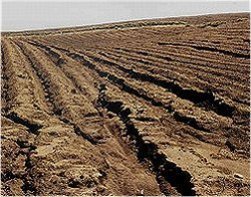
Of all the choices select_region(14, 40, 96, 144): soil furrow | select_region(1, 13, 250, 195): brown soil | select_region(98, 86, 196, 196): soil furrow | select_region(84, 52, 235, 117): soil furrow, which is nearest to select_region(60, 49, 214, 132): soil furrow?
select_region(1, 13, 250, 195): brown soil

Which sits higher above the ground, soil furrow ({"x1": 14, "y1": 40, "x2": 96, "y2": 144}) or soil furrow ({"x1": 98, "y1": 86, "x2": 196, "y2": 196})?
soil furrow ({"x1": 14, "y1": 40, "x2": 96, "y2": 144})

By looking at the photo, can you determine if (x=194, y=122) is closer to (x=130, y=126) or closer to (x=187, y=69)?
(x=130, y=126)

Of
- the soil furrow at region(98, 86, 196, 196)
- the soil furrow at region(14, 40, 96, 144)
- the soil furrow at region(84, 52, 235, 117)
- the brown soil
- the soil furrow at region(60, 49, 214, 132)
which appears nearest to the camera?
the soil furrow at region(98, 86, 196, 196)

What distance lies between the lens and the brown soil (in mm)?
10023

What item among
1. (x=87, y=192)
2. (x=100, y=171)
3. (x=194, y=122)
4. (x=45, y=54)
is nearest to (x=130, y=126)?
(x=194, y=122)

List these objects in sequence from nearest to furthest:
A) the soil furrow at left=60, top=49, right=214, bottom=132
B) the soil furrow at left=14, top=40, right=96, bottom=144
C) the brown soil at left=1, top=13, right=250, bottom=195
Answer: the brown soil at left=1, top=13, right=250, bottom=195, the soil furrow at left=14, top=40, right=96, bottom=144, the soil furrow at left=60, top=49, right=214, bottom=132

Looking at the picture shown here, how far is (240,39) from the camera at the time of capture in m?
19.8

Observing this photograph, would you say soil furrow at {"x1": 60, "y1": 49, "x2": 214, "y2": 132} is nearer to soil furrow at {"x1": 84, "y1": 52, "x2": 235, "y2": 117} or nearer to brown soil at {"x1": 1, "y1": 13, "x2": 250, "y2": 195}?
brown soil at {"x1": 1, "y1": 13, "x2": 250, "y2": 195}

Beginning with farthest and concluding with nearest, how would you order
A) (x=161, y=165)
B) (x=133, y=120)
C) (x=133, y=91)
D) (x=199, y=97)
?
(x=133, y=91), (x=199, y=97), (x=133, y=120), (x=161, y=165)

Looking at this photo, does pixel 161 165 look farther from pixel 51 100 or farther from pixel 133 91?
pixel 51 100

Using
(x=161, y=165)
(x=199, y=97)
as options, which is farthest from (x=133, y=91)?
(x=161, y=165)

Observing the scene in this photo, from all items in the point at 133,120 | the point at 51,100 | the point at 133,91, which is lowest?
the point at 133,120

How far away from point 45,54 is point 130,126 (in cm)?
1336

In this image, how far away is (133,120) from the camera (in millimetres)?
13477
